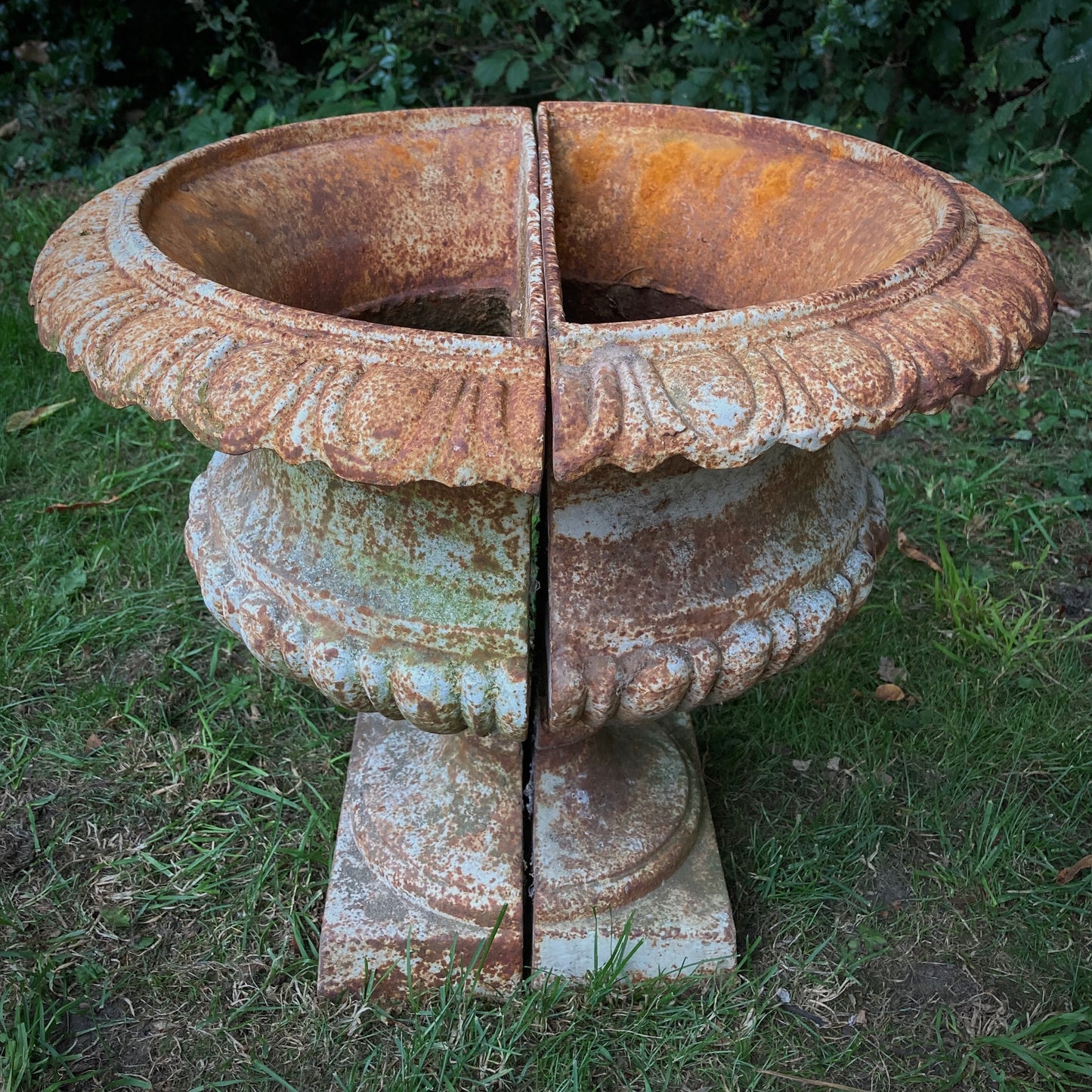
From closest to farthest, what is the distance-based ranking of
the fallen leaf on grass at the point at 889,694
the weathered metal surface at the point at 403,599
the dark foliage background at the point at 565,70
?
the weathered metal surface at the point at 403,599 → the fallen leaf on grass at the point at 889,694 → the dark foliage background at the point at 565,70

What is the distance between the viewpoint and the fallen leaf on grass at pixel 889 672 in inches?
95.3

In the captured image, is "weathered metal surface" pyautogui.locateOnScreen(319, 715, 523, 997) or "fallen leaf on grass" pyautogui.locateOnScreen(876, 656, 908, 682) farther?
"fallen leaf on grass" pyautogui.locateOnScreen(876, 656, 908, 682)

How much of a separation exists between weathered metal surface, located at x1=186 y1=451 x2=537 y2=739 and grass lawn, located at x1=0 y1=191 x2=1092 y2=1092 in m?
0.62

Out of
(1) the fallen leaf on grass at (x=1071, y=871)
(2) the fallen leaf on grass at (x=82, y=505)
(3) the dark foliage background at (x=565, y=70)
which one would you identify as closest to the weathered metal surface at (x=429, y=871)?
(1) the fallen leaf on grass at (x=1071, y=871)

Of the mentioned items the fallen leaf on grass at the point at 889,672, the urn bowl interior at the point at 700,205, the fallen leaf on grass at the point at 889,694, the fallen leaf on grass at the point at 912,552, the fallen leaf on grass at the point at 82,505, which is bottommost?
the fallen leaf on grass at the point at 889,672

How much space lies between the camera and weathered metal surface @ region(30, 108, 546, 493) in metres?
1.11

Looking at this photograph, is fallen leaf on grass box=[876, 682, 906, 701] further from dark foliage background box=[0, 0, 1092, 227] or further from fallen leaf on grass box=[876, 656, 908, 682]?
dark foliage background box=[0, 0, 1092, 227]

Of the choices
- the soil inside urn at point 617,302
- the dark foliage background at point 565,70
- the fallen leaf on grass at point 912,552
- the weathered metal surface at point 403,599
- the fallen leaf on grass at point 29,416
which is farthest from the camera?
the dark foliage background at point 565,70

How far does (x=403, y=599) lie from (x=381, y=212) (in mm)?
875

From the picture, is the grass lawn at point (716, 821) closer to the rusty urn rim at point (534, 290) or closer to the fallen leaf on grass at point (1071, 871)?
the fallen leaf on grass at point (1071, 871)

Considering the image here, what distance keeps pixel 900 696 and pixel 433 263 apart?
1.35 meters

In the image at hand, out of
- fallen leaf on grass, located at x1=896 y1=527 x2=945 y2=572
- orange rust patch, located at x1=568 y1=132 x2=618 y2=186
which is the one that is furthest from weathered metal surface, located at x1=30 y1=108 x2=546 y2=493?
fallen leaf on grass, located at x1=896 y1=527 x2=945 y2=572

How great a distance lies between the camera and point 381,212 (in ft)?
6.43

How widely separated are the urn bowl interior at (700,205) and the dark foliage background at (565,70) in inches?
66.8
